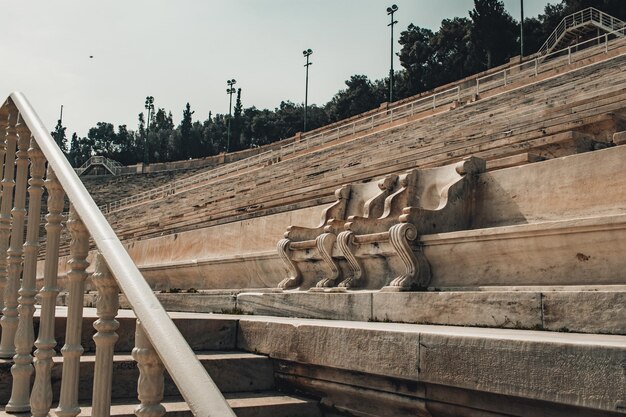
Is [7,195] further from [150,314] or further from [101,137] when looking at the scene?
[101,137]

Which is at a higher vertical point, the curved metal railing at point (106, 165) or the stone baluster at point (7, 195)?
the curved metal railing at point (106, 165)

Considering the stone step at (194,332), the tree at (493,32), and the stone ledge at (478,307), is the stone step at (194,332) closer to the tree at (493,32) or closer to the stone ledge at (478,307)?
the stone ledge at (478,307)

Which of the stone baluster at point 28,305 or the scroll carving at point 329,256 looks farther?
the scroll carving at point 329,256

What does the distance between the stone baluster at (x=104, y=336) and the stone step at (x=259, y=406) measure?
3.31 ft

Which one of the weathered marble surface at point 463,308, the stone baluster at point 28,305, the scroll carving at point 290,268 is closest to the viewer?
the stone baluster at point 28,305

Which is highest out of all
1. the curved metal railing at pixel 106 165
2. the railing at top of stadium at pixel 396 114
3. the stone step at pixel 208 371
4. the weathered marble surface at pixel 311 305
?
the curved metal railing at pixel 106 165

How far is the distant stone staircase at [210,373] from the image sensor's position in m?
2.92

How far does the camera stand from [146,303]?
1797mm

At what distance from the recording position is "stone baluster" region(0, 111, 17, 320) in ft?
10.5

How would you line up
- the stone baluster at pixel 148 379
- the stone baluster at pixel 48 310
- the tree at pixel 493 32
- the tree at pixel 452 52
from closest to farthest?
1. the stone baluster at pixel 148 379
2. the stone baluster at pixel 48 310
3. the tree at pixel 493 32
4. the tree at pixel 452 52

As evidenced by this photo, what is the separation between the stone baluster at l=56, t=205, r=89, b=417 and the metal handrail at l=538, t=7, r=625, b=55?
1367 inches

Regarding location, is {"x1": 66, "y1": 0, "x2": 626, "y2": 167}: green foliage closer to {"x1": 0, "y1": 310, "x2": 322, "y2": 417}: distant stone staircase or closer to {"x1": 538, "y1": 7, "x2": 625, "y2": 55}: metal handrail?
{"x1": 538, "y1": 7, "x2": 625, "y2": 55}: metal handrail

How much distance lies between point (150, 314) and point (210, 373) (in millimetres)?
1680

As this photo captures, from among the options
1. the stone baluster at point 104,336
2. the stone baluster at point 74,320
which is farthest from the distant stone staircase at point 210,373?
the stone baluster at point 104,336
